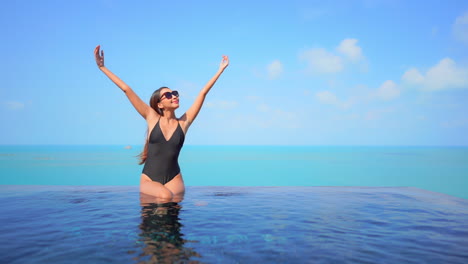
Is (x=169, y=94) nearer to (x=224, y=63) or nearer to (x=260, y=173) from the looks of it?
(x=224, y=63)

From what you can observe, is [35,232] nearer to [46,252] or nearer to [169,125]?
[46,252]

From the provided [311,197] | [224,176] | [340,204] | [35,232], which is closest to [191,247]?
[35,232]

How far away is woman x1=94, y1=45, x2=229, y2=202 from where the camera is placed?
223 inches

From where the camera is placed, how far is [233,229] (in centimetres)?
388

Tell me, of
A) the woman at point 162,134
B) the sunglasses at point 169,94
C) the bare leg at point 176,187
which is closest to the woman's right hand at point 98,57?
the woman at point 162,134

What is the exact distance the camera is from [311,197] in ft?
22.1

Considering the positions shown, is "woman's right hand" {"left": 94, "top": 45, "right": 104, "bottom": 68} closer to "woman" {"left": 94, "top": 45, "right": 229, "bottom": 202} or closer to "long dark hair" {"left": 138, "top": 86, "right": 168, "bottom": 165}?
"woman" {"left": 94, "top": 45, "right": 229, "bottom": 202}

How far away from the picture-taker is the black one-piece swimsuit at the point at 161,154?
5684 millimetres

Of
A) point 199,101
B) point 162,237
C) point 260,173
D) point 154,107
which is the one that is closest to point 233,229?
point 162,237

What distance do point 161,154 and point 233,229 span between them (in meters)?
2.38

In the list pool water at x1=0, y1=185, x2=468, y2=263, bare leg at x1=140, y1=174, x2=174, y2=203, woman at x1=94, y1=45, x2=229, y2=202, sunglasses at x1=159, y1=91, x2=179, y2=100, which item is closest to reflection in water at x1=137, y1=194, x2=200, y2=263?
pool water at x1=0, y1=185, x2=468, y2=263

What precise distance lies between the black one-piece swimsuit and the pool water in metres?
0.52

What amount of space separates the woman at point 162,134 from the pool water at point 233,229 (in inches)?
15.9

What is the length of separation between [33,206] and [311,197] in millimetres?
5186
